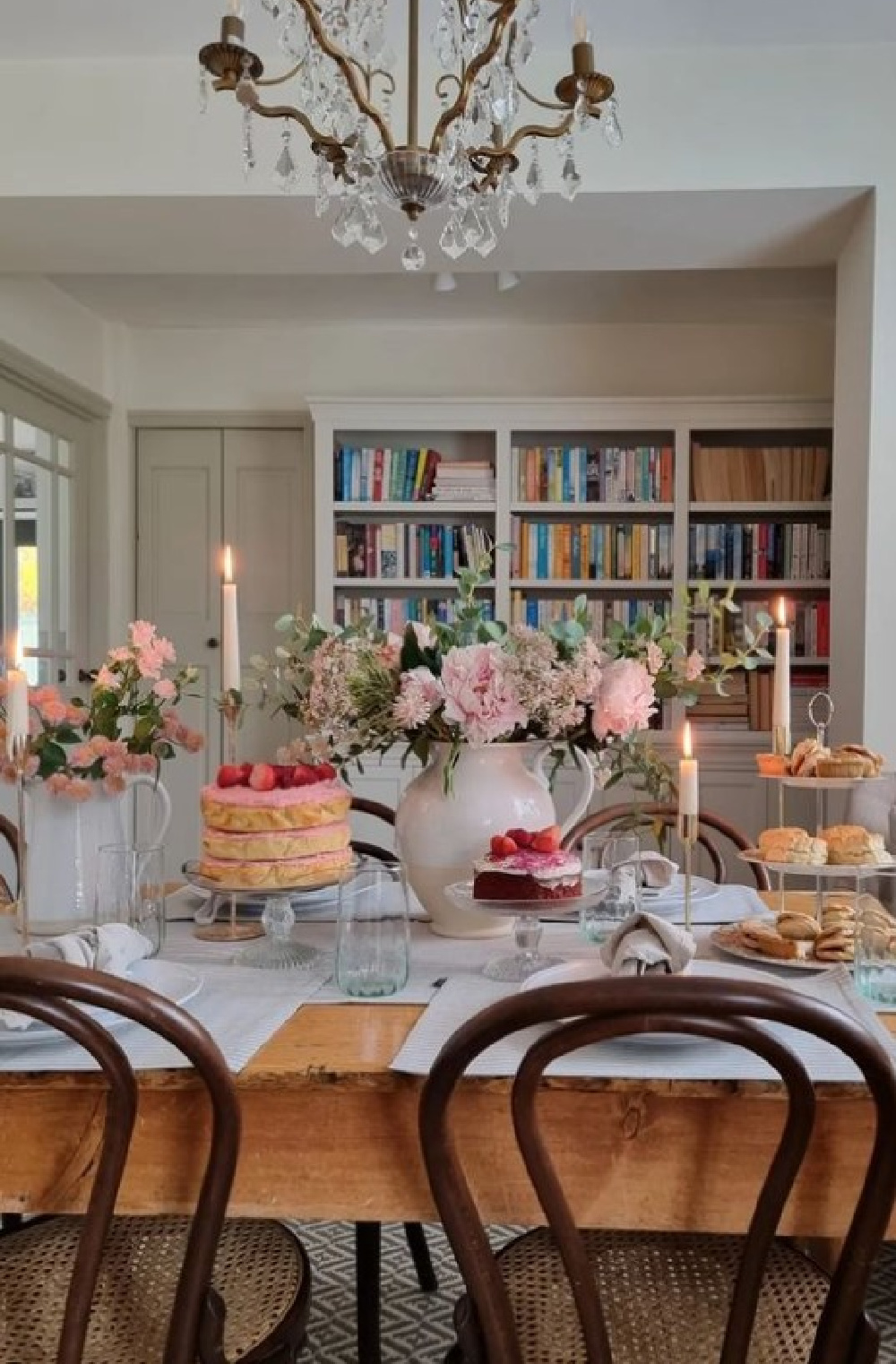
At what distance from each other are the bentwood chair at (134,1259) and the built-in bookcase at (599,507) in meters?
3.22

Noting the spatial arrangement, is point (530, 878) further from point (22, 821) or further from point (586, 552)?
point (586, 552)

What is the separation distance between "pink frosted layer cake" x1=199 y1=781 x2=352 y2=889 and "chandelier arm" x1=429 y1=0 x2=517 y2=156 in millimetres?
1005

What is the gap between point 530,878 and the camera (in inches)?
52.5

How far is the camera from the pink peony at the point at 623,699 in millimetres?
1497

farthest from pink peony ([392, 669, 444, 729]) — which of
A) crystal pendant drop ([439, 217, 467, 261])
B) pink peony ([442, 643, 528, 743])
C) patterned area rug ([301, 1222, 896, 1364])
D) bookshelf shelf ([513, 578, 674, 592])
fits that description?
bookshelf shelf ([513, 578, 674, 592])

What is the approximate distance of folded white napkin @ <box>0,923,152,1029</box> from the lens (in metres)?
1.18

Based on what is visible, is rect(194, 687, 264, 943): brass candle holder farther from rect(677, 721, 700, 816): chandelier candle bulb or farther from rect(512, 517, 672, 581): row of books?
rect(512, 517, 672, 581): row of books

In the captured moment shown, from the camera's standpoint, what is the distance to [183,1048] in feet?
3.08

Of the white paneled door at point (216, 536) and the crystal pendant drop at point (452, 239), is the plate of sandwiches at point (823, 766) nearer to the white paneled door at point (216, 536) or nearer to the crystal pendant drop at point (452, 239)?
the crystal pendant drop at point (452, 239)

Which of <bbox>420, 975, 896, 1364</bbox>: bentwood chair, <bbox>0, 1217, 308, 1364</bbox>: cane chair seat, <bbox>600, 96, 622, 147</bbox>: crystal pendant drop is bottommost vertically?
<bbox>0, 1217, 308, 1364</bbox>: cane chair seat

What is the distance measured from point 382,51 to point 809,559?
3075mm

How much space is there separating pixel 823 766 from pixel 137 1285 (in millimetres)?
1112

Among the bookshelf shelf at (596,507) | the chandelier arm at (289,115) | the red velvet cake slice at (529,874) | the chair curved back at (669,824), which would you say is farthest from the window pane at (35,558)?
the red velvet cake slice at (529,874)

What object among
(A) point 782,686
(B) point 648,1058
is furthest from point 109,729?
(A) point 782,686
